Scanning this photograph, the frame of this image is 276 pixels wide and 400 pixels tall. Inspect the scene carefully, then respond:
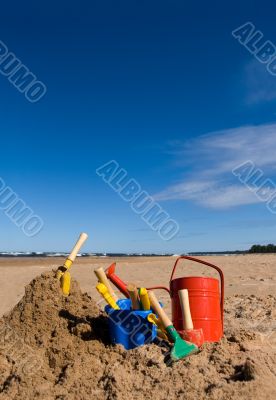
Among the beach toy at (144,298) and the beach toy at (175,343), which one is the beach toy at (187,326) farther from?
the beach toy at (144,298)

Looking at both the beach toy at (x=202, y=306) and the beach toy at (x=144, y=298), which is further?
the beach toy at (x=202, y=306)

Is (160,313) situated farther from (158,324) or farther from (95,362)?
(95,362)

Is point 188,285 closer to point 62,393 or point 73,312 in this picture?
point 73,312

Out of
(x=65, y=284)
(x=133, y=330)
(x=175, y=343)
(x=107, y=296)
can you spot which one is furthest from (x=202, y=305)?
(x=65, y=284)

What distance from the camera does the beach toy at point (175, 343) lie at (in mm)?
3863

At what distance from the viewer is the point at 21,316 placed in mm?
4504

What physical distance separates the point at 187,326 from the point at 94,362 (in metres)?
0.88

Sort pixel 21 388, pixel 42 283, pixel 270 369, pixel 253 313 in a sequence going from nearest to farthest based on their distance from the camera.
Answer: pixel 270 369, pixel 21 388, pixel 42 283, pixel 253 313

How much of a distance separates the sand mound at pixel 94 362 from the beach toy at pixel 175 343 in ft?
0.28

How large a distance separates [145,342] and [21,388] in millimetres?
1114

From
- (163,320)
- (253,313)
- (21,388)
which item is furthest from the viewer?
(253,313)

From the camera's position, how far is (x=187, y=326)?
13.8 ft

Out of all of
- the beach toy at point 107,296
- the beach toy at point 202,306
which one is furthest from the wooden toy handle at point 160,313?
the beach toy at point 107,296

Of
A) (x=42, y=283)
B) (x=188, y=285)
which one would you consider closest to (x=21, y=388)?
(x=42, y=283)
